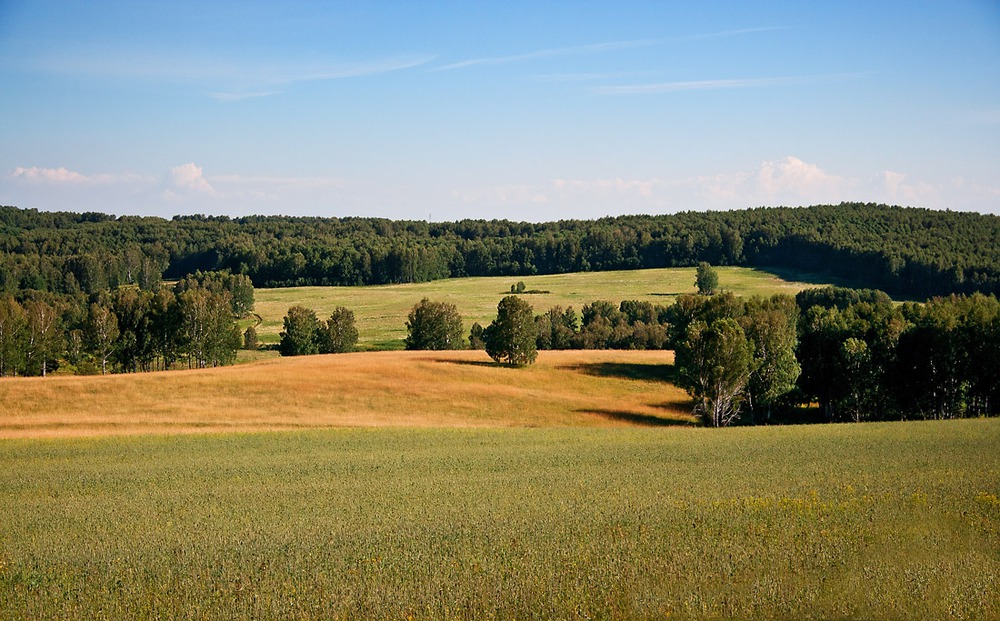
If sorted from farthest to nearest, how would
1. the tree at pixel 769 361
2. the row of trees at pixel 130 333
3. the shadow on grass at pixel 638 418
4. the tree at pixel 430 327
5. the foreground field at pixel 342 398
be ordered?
the tree at pixel 430 327, the row of trees at pixel 130 333, the tree at pixel 769 361, the shadow on grass at pixel 638 418, the foreground field at pixel 342 398

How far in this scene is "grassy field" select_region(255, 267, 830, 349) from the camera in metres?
122

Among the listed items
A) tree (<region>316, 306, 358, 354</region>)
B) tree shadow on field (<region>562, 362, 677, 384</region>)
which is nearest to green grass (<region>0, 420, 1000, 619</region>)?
tree shadow on field (<region>562, 362, 677, 384</region>)

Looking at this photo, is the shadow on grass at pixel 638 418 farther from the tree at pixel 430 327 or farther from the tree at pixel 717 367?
the tree at pixel 430 327

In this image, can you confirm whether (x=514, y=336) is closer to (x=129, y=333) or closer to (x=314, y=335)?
(x=314, y=335)

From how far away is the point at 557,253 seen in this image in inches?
7456

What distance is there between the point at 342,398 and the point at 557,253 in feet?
450

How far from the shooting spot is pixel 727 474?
29422 mm

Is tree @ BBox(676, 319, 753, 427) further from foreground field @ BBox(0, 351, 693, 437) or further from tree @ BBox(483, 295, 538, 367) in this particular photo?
tree @ BBox(483, 295, 538, 367)

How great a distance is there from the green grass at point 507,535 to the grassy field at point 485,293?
3070 inches

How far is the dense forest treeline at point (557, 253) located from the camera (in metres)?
142

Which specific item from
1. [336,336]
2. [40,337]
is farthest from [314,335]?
[40,337]

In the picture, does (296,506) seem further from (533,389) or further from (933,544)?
(533,389)

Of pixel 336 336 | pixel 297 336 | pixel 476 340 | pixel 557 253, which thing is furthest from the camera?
pixel 557 253

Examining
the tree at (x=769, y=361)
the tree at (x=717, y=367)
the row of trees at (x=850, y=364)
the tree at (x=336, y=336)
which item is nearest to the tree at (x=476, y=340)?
the tree at (x=336, y=336)
